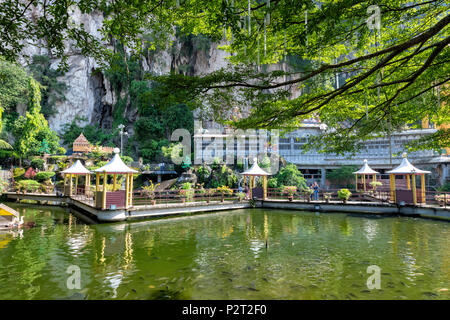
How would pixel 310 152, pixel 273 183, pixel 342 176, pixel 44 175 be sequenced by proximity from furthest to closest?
pixel 310 152 → pixel 342 176 → pixel 44 175 → pixel 273 183

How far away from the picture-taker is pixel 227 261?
748cm

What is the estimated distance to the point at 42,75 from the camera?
37.5m

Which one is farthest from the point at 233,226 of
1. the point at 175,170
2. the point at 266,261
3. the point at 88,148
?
the point at 88,148

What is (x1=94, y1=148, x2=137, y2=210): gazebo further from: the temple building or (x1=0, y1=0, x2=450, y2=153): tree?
the temple building

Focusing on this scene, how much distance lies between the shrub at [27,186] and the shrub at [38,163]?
3903 mm

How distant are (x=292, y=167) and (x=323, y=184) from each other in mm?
6884

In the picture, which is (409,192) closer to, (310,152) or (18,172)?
(310,152)

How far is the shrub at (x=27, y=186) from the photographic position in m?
24.4

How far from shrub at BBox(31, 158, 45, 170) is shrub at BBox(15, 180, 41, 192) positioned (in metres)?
3.90

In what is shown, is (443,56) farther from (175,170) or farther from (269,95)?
(175,170)

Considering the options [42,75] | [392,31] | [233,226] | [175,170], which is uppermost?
[42,75]

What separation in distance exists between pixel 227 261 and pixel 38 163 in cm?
2971

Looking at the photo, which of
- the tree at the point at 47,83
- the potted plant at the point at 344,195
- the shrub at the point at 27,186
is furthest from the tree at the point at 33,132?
the potted plant at the point at 344,195

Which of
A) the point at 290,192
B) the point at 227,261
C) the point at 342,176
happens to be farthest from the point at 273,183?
the point at 227,261
